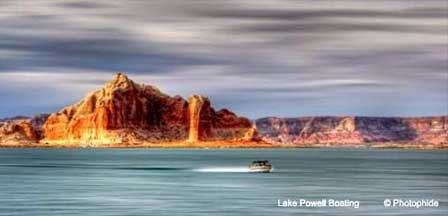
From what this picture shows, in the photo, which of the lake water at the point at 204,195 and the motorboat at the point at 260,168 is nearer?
the lake water at the point at 204,195

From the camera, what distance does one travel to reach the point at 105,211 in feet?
266

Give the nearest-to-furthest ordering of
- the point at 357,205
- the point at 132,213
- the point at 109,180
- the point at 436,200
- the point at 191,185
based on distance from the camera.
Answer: the point at 132,213 < the point at 357,205 < the point at 436,200 < the point at 191,185 < the point at 109,180

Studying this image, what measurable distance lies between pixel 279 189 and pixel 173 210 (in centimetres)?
3480

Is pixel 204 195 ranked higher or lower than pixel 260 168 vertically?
lower

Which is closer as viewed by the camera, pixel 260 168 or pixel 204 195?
pixel 204 195

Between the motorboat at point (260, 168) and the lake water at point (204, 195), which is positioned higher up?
the motorboat at point (260, 168)

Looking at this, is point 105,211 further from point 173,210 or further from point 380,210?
point 380,210

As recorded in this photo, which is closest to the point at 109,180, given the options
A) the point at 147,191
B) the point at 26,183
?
the point at 26,183

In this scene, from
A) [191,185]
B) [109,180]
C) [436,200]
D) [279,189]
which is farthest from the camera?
[109,180]

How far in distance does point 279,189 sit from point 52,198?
103 ft

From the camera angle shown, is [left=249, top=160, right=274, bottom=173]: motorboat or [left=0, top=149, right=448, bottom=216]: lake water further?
[left=249, top=160, right=274, bottom=173]: motorboat

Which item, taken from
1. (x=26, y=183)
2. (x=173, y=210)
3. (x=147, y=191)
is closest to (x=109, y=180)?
(x=26, y=183)

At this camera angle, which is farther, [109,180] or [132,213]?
[109,180]

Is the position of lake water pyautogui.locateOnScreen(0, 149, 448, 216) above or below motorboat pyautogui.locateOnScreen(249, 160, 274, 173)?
below
